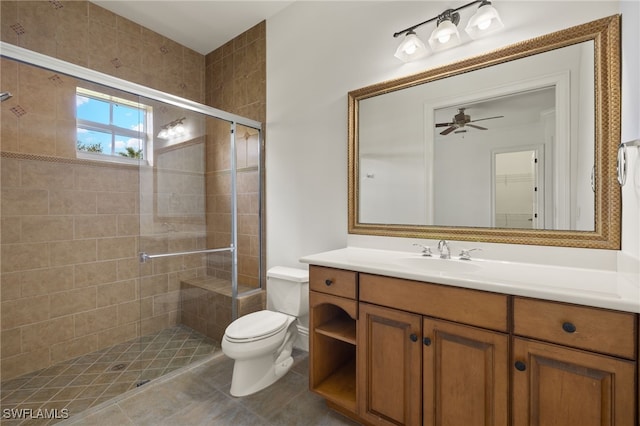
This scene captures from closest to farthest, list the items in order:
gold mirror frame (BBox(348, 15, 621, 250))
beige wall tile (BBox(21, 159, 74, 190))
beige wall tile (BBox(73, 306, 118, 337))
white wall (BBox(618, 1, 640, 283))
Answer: white wall (BBox(618, 1, 640, 283)) < gold mirror frame (BBox(348, 15, 621, 250)) < beige wall tile (BBox(21, 159, 74, 190)) < beige wall tile (BBox(73, 306, 118, 337))

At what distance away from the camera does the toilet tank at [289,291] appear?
2.08 metres

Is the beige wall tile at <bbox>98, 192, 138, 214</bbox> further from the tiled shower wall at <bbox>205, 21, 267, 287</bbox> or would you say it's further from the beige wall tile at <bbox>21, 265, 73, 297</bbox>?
the tiled shower wall at <bbox>205, 21, 267, 287</bbox>

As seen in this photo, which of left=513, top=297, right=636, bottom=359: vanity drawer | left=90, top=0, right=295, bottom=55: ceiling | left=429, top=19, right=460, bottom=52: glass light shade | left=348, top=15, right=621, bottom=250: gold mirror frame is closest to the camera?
left=513, top=297, right=636, bottom=359: vanity drawer

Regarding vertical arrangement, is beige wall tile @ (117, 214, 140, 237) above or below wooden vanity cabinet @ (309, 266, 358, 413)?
above

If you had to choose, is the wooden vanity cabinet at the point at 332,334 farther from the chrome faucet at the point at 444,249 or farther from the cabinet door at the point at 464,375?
the chrome faucet at the point at 444,249

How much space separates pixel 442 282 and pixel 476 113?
3.32ft

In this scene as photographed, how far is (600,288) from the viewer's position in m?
1.00

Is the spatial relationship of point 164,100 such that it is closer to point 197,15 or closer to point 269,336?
point 197,15

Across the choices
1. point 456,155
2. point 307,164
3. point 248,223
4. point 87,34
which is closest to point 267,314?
point 248,223

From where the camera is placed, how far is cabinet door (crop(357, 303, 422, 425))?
127cm

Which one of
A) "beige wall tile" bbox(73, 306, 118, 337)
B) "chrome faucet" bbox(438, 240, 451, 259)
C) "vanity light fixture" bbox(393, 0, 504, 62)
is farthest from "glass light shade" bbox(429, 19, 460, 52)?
"beige wall tile" bbox(73, 306, 118, 337)

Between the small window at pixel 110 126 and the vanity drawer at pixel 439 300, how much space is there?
6.52 ft

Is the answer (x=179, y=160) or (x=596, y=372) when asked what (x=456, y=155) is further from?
(x=179, y=160)

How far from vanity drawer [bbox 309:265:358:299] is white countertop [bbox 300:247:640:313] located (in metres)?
0.05
